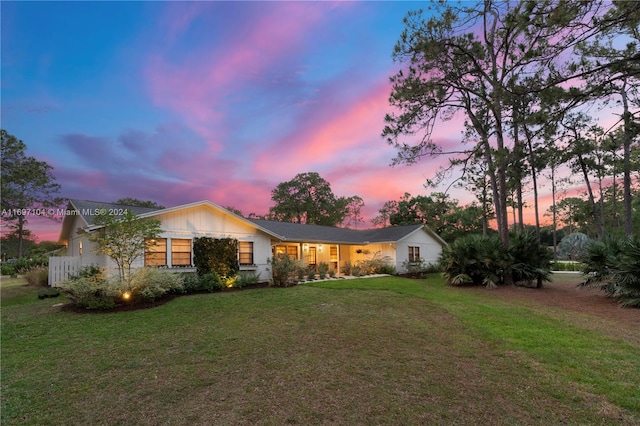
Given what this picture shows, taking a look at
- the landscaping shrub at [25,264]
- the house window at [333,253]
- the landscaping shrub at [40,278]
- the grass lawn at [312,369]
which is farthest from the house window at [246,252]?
the landscaping shrub at [25,264]

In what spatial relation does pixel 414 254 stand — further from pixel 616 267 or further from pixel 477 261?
pixel 616 267

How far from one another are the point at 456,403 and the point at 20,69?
14711mm

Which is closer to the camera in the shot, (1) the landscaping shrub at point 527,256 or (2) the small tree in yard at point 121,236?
(2) the small tree in yard at point 121,236

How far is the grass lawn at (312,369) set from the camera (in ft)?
10.6

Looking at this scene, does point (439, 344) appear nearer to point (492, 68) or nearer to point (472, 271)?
point (472, 271)

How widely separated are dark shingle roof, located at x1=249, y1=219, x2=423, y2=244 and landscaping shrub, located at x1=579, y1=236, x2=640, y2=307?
10.8 m

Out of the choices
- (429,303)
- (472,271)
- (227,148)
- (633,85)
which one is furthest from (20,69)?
(633,85)

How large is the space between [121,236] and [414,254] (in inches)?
733

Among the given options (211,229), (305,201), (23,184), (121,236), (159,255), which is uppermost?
(305,201)

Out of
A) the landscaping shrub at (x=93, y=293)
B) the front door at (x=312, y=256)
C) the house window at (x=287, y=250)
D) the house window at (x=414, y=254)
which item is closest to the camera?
the landscaping shrub at (x=93, y=293)

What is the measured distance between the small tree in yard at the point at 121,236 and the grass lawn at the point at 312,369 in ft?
7.32

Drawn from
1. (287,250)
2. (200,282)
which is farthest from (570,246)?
(200,282)

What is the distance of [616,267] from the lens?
32.1 feet

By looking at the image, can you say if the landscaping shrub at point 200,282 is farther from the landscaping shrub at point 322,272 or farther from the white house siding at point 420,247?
the white house siding at point 420,247
